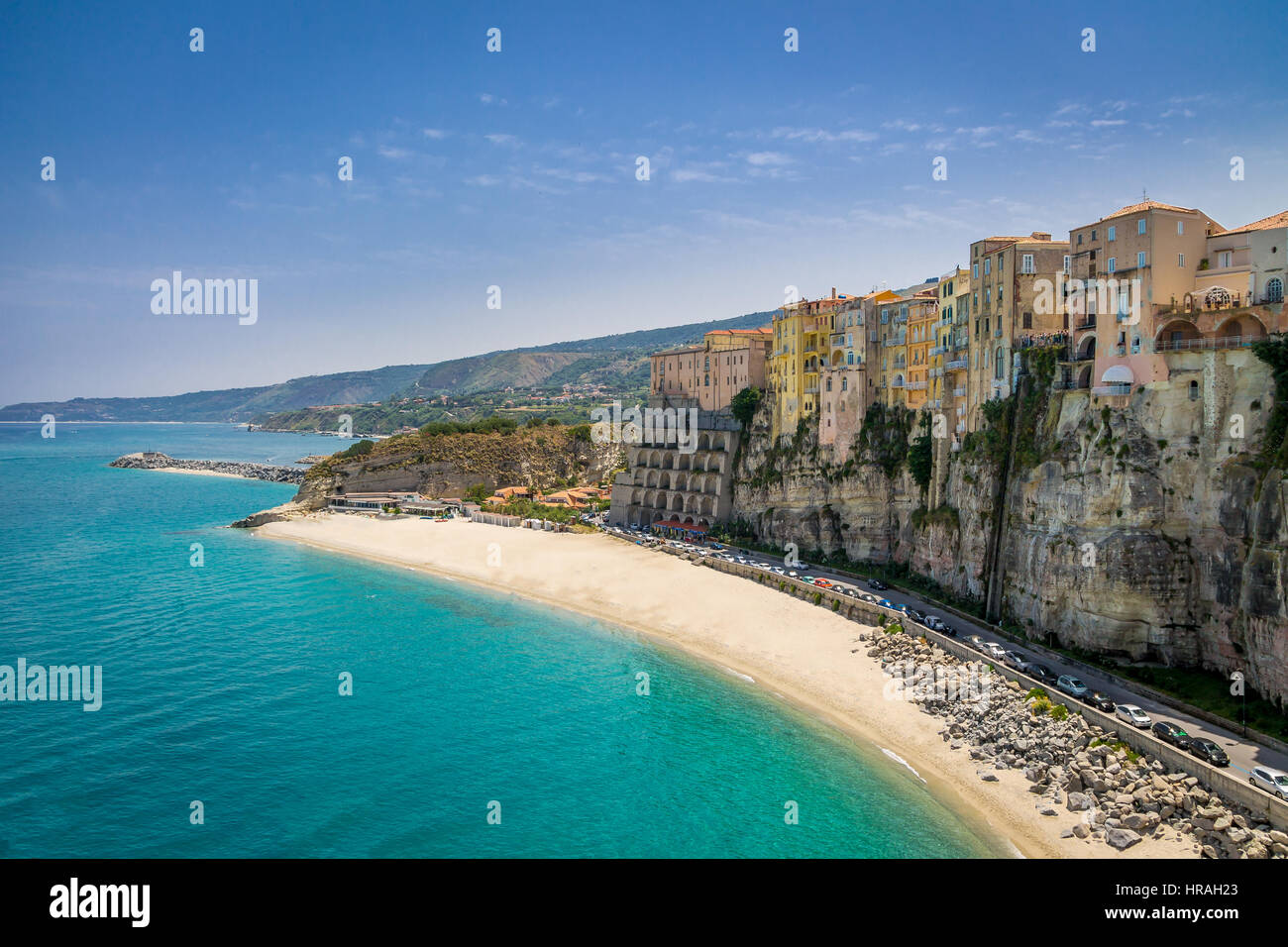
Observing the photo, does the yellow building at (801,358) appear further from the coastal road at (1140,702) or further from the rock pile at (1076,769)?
the rock pile at (1076,769)

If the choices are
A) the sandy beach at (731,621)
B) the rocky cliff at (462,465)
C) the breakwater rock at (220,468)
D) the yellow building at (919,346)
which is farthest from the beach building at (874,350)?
the breakwater rock at (220,468)

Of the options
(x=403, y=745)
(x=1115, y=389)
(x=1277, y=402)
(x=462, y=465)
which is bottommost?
(x=403, y=745)

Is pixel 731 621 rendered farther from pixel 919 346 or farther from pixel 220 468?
pixel 220 468

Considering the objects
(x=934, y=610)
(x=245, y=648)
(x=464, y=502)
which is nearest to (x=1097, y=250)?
(x=934, y=610)

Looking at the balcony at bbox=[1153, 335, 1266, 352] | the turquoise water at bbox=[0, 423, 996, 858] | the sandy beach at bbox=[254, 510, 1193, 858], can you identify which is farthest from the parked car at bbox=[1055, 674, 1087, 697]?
the balcony at bbox=[1153, 335, 1266, 352]

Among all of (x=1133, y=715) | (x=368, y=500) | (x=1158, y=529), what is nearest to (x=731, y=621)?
(x=1158, y=529)

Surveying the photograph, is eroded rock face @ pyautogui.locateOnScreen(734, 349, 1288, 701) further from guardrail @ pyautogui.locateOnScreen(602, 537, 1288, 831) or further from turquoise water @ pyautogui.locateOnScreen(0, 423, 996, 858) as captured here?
turquoise water @ pyautogui.locateOnScreen(0, 423, 996, 858)
